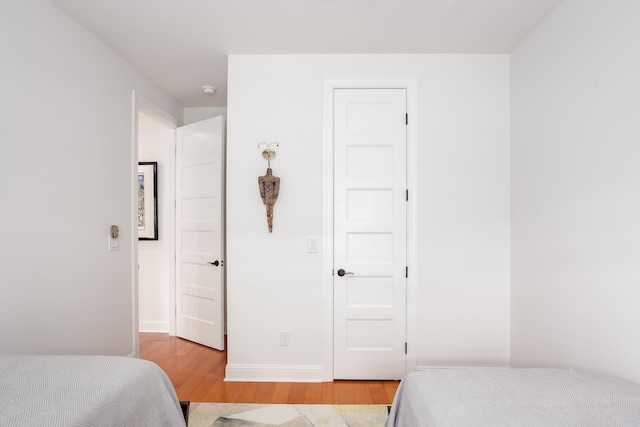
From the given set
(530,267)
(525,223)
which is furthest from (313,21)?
(530,267)

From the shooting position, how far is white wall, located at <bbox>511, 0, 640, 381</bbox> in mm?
1554

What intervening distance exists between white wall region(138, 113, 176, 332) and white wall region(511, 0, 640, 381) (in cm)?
356

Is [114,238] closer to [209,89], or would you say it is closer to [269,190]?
[269,190]

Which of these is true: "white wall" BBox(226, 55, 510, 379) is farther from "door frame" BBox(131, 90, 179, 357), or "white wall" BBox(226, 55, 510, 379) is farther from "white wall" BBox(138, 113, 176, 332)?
"white wall" BBox(138, 113, 176, 332)

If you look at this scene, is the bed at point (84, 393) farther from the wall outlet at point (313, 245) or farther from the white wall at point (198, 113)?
the white wall at point (198, 113)

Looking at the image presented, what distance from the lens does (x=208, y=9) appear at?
2053 millimetres

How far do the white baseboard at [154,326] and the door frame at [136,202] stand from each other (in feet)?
0.57

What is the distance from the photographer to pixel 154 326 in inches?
150

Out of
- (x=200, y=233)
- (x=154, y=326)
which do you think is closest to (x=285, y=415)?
(x=200, y=233)

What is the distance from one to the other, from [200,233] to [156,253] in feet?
3.09

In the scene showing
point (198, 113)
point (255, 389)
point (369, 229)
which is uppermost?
point (198, 113)

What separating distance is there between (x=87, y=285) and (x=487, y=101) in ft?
10.8

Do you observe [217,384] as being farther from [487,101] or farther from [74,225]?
[487,101]

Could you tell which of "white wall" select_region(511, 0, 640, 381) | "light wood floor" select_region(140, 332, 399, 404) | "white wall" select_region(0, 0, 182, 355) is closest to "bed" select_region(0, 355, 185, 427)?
"white wall" select_region(0, 0, 182, 355)
